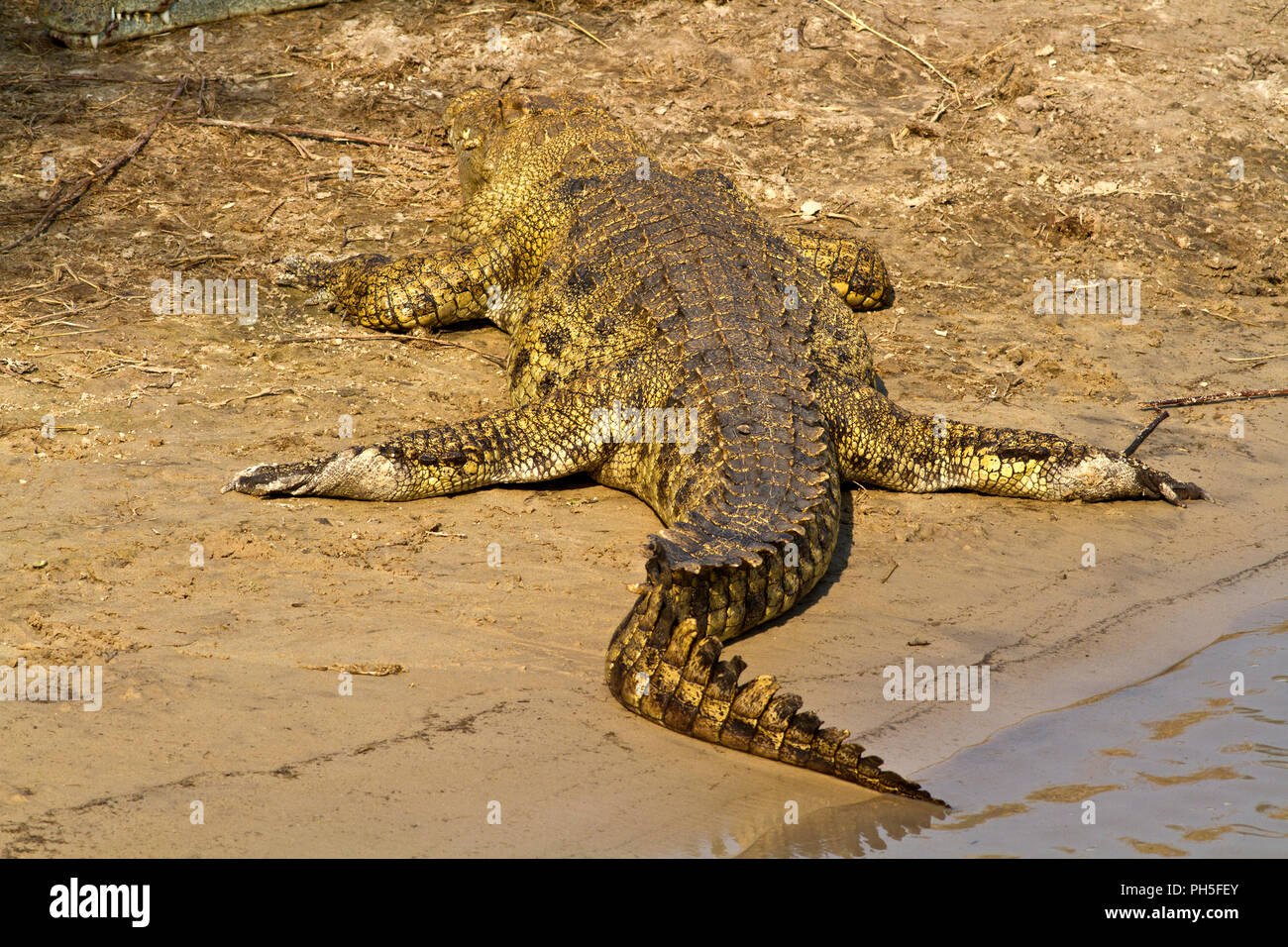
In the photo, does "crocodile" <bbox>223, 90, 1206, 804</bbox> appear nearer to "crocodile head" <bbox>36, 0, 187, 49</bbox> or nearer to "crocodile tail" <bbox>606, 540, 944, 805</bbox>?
"crocodile tail" <bbox>606, 540, 944, 805</bbox>

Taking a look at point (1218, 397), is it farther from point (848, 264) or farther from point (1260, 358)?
point (848, 264)

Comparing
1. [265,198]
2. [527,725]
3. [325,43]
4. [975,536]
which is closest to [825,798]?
[527,725]

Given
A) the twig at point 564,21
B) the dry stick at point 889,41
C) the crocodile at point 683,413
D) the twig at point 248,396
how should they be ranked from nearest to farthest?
the crocodile at point 683,413 < the twig at point 248,396 < the dry stick at point 889,41 < the twig at point 564,21

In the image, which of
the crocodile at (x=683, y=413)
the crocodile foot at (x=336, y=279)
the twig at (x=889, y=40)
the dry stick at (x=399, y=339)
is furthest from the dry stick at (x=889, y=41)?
the crocodile foot at (x=336, y=279)

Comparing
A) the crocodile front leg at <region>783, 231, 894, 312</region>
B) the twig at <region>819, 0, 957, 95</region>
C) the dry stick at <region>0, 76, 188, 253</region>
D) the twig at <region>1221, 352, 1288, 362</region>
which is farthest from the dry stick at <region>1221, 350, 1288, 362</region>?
the dry stick at <region>0, 76, 188, 253</region>

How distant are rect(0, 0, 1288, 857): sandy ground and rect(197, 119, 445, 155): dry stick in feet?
0.24

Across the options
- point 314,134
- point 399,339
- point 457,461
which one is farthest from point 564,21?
point 457,461

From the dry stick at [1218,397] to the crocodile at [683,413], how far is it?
877 millimetres

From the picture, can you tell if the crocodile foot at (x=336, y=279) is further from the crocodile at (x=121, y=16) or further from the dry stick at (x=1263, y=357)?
the dry stick at (x=1263, y=357)

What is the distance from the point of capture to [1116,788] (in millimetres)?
3887

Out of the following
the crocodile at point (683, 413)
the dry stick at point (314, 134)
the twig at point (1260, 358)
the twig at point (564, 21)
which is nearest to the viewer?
→ the crocodile at point (683, 413)

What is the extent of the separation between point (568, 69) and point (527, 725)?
21.0 ft

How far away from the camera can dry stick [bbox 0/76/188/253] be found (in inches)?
265

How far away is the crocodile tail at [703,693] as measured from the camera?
357 cm
